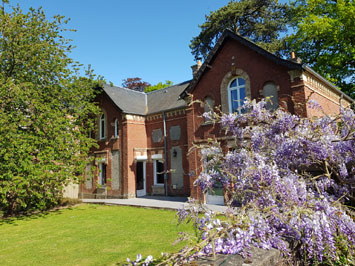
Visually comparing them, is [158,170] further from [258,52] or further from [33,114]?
[258,52]

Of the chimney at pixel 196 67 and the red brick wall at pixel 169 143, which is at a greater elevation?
the chimney at pixel 196 67

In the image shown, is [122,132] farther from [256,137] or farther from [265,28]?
[265,28]

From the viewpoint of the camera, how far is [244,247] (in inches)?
100

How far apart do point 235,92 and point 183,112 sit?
494 centimetres

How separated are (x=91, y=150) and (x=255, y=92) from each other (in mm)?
14649

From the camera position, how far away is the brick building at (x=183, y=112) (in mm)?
12039

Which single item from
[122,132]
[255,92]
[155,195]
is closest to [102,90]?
[122,132]

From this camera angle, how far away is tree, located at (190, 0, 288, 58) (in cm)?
2645

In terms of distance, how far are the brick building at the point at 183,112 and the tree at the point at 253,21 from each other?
35.5 feet

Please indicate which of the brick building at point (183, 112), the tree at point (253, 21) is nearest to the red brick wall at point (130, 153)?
the brick building at point (183, 112)

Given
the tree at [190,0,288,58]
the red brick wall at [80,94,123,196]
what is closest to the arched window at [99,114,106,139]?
the red brick wall at [80,94,123,196]

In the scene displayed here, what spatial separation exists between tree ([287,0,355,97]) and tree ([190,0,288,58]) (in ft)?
8.15

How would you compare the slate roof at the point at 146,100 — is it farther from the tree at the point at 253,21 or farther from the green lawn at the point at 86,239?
the tree at the point at 253,21

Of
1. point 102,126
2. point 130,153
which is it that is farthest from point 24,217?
point 102,126
